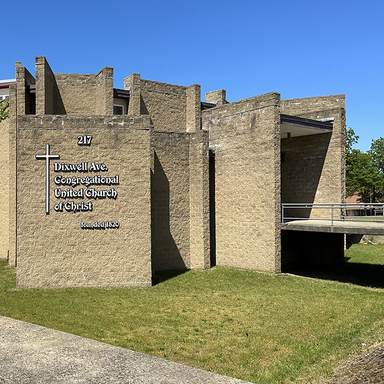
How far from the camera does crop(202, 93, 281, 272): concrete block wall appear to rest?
66.0 ft

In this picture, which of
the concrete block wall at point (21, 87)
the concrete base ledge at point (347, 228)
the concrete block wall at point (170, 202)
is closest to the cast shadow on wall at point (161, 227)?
the concrete block wall at point (170, 202)

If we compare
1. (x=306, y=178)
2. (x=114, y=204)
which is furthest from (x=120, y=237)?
(x=306, y=178)

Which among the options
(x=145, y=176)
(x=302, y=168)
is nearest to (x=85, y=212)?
(x=145, y=176)

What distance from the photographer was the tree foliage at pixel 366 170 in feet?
195

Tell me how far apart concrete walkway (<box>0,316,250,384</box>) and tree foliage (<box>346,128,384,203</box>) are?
5393 cm

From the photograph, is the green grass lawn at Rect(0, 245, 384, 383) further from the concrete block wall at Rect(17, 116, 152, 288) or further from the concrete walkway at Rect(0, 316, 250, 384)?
the concrete walkway at Rect(0, 316, 250, 384)

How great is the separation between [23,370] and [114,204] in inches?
401

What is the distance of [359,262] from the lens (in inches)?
959

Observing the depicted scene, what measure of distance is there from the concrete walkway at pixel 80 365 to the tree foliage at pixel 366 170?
177 feet

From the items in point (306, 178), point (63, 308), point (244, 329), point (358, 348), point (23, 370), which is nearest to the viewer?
point (23, 370)

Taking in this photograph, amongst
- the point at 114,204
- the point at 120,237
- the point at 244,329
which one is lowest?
the point at 244,329

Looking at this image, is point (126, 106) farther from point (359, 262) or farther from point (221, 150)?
point (359, 262)

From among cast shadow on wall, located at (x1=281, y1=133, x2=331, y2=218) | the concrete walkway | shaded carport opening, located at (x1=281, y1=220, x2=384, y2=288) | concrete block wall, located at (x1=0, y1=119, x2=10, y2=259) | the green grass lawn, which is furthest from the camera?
concrete block wall, located at (x1=0, y1=119, x2=10, y2=259)

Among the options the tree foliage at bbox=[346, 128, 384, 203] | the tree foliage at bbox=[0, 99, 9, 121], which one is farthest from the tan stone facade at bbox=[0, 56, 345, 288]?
the tree foliage at bbox=[346, 128, 384, 203]
